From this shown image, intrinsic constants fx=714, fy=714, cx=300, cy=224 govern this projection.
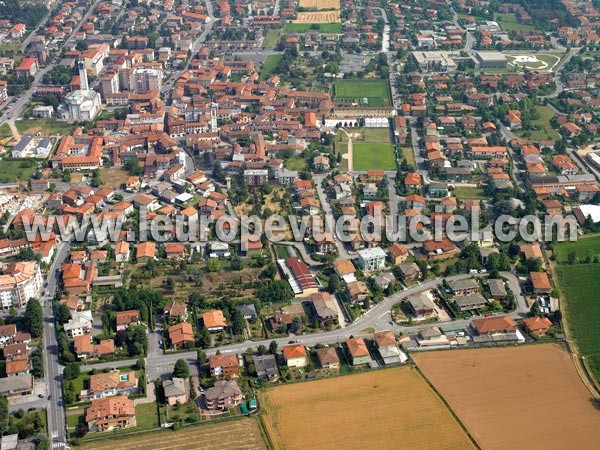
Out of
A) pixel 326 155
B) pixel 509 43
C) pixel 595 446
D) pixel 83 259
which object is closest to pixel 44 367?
pixel 83 259

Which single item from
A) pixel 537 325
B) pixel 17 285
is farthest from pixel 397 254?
pixel 17 285

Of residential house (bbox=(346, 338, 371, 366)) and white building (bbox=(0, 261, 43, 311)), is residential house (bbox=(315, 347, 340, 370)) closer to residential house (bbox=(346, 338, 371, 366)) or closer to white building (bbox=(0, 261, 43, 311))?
residential house (bbox=(346, 338, 371, 366))

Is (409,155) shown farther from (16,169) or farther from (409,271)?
(16,169)

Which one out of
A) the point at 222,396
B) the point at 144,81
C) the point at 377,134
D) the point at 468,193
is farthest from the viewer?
the point at 144,81

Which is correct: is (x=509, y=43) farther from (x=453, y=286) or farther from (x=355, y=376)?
(x=355, y=376)

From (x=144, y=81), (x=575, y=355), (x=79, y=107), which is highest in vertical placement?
(x=144, y=81)

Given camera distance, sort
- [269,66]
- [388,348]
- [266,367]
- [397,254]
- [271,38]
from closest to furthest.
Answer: [266,367] < [388,348] < [397,254] < [269,66] < [271,38]

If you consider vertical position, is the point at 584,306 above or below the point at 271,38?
below
